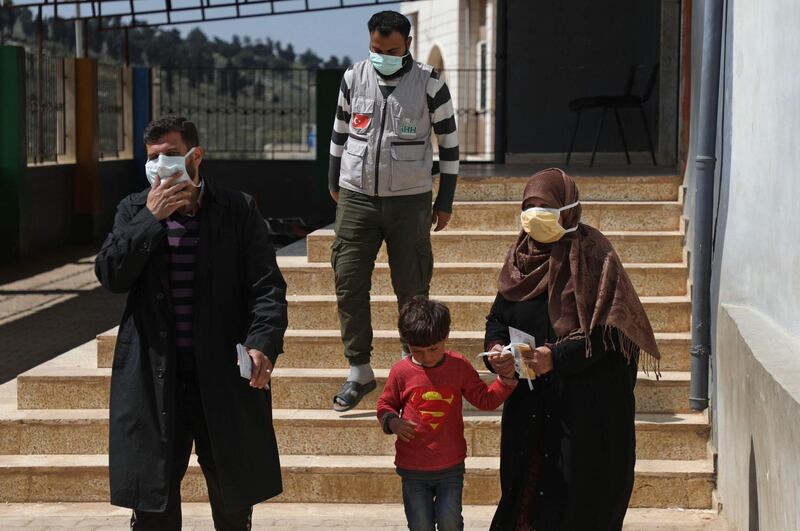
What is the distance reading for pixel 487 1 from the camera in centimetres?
2828

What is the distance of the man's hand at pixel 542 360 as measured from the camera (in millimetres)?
4324

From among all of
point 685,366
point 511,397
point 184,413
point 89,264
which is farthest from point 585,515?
point 89,264

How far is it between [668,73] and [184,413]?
924 centimetres

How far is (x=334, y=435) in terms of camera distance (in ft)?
21.3

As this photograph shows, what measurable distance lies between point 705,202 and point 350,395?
1.99 meters

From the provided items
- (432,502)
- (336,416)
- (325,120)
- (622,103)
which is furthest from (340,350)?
(325,120)

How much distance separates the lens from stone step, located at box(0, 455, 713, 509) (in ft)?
A: 20.5

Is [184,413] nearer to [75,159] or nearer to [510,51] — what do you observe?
[510,51]

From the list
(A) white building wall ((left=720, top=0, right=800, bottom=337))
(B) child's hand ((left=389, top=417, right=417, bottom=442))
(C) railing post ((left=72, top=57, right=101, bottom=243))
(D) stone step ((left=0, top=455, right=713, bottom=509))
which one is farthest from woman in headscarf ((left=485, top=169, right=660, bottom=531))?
(C) railing post ((left=72, top=57, right=101, bottom=243))

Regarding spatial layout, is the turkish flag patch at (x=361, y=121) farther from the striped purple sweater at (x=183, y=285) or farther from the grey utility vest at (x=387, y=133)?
the striped purple sweater at (x=183, y=285)

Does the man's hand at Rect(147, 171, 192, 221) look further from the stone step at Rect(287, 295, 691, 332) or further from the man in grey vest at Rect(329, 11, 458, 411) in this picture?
the stone step at Rect(287, 295, 691, 332)

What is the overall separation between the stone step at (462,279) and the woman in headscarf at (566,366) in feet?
10.4

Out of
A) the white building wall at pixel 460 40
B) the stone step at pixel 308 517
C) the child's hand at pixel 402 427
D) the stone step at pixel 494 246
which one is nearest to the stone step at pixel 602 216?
the stone step at pixel 494 246

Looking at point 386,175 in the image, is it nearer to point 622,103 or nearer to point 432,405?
point 432,405
